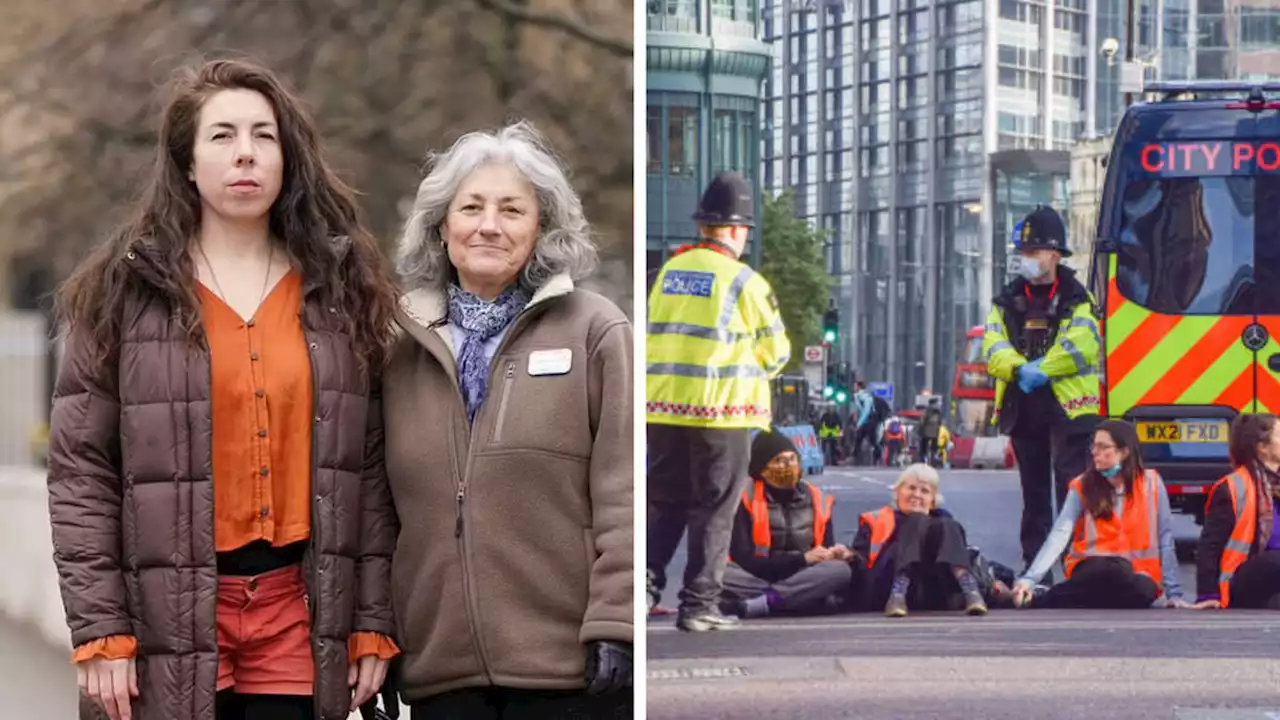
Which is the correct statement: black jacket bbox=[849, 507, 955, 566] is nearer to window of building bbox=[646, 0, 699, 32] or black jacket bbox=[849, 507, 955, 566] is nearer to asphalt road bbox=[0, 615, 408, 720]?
window of building bbox=[646, 0, 699, 32]

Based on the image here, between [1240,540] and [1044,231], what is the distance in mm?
772

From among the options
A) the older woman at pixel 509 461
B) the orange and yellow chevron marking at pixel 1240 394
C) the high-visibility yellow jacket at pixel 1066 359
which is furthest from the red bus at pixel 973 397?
the older woman at pixel 509 461

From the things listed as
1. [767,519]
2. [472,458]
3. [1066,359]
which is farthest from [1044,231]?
[472,458]

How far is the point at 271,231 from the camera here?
3.41 m

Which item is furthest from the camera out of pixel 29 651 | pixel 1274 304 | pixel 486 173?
pixel 29 651

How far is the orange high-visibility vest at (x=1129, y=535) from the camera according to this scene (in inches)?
153

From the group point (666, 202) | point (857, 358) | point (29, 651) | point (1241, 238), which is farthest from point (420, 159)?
point (1241, 238)

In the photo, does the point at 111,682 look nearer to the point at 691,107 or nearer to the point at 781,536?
the point at 781,536

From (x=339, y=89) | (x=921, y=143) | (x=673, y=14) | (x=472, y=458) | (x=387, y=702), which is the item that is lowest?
(x=387, y=702)

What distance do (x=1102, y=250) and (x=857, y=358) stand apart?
57 centimetres

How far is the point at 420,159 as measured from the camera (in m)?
4.40

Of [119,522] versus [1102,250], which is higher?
[1102,250]

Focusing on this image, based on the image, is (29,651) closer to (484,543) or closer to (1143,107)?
(484,543)

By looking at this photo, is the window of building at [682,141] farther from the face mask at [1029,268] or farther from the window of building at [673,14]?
the face mask at [1029,268]
